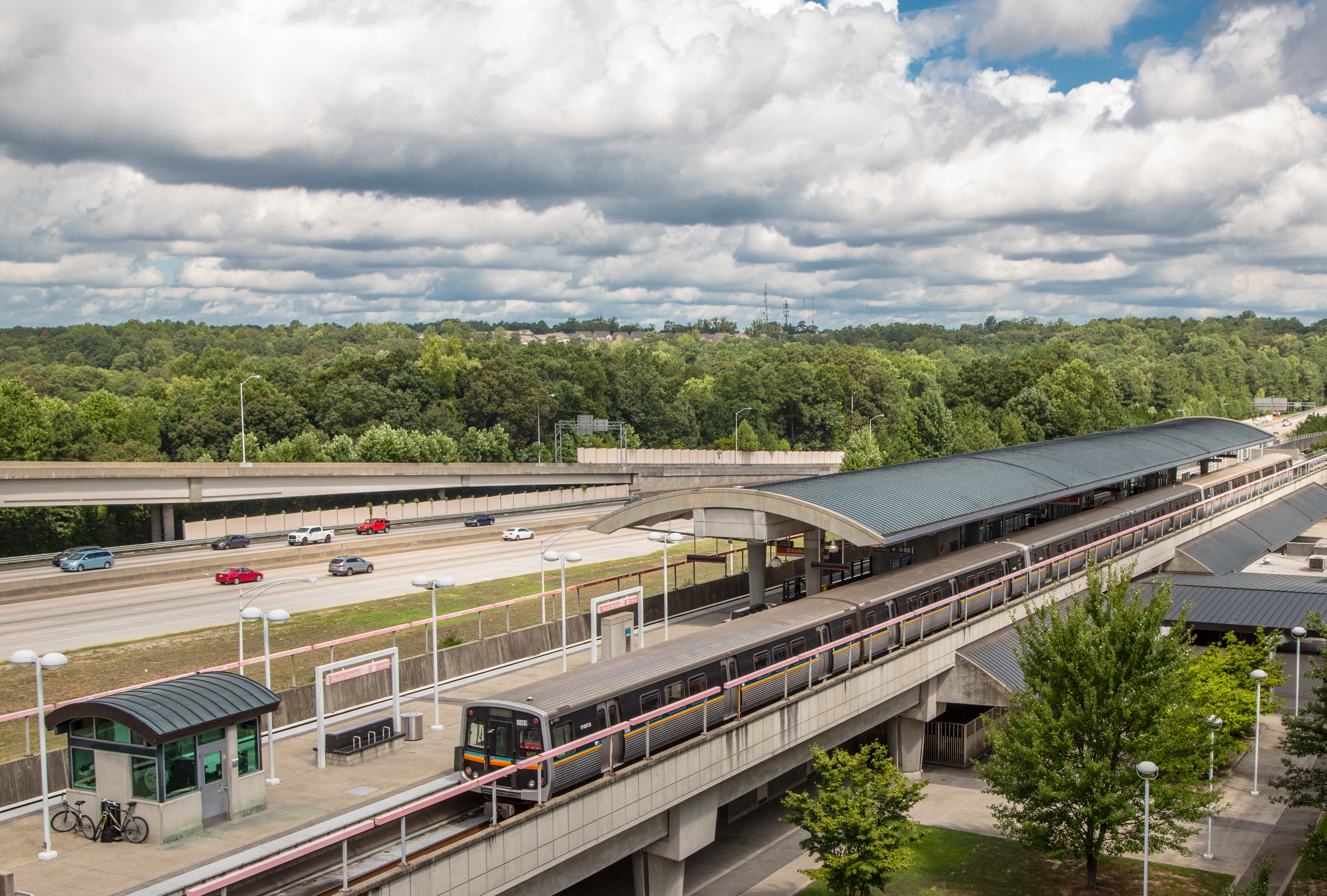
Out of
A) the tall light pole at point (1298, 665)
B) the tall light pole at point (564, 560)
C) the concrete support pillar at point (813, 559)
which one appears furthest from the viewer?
the concrete support pillar at point (813, 559)

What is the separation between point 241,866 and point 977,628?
2565 centimetres

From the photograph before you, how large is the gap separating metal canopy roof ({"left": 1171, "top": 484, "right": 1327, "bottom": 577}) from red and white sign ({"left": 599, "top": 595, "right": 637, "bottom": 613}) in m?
34.4

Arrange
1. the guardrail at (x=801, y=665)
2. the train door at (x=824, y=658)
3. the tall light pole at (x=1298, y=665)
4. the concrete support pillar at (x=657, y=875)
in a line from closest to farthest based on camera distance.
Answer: the guardrail at (x=801, y=665) → the concrete support pillar at (x=657, y=875) → the train door at (x=824, y=658) → the tall light pole at (x=1298, y=665)

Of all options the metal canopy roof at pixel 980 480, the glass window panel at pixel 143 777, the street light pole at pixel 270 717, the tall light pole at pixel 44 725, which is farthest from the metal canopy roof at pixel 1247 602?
the tall light pole at pixel 44 725

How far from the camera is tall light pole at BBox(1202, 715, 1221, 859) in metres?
26.4

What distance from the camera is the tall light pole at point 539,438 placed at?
126000mm

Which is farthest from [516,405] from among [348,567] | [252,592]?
[252,592]

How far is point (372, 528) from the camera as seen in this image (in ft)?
296

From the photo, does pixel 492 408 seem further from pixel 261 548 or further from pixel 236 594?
pixel 236 594

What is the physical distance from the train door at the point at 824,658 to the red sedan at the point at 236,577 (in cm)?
4866

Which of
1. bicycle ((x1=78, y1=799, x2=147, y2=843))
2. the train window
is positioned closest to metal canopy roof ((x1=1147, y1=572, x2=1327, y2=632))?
the train window

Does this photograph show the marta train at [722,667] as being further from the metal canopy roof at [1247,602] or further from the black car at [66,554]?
the black car at [66,554]

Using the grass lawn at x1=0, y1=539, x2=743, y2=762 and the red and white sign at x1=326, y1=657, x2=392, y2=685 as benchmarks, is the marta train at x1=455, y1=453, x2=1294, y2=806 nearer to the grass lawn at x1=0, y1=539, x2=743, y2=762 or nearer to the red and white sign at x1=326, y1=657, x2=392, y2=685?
the red and white sign at x1=326, y1=657, x2=392, y2=685

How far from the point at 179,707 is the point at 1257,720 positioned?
30.4 metres
